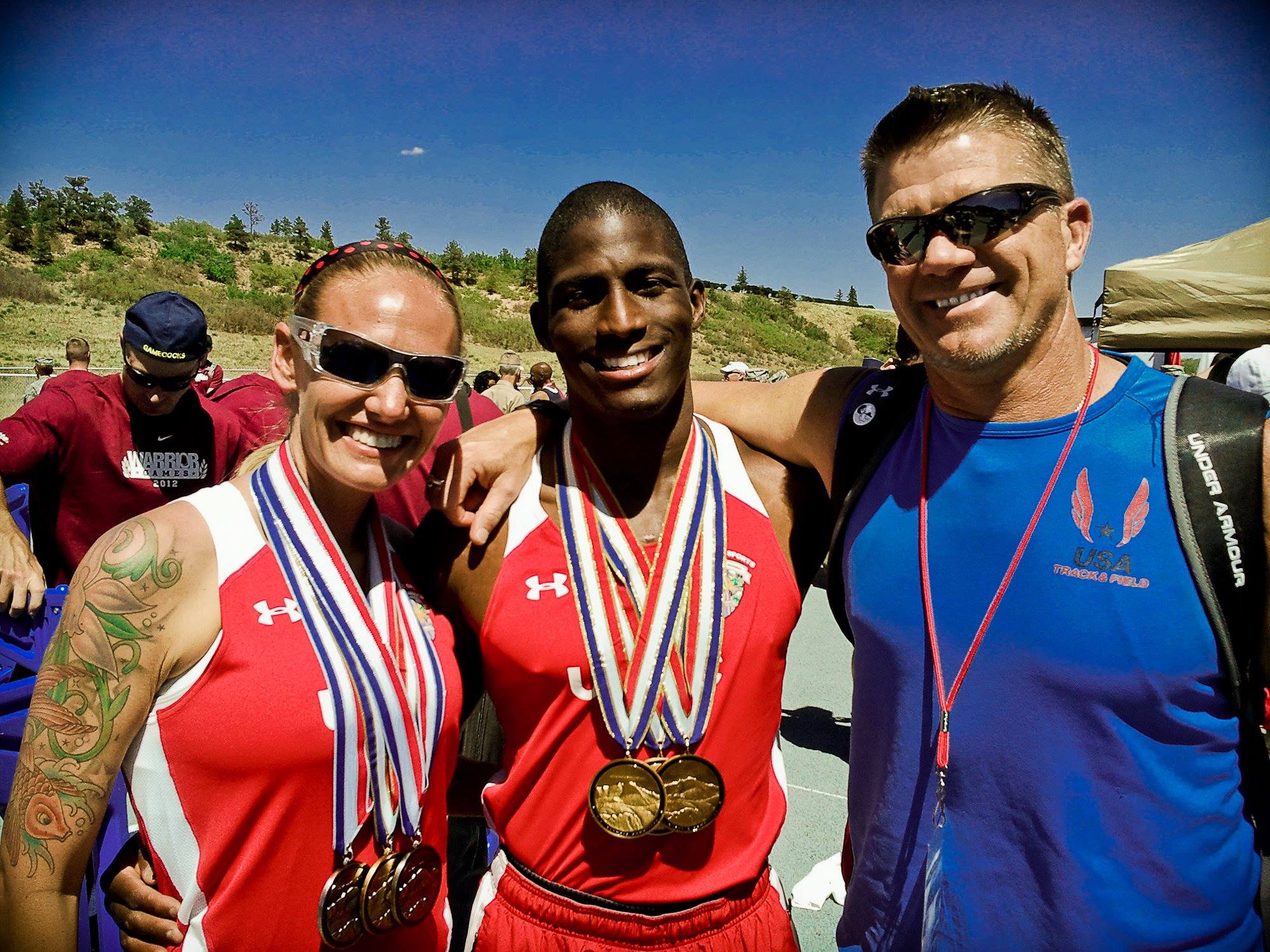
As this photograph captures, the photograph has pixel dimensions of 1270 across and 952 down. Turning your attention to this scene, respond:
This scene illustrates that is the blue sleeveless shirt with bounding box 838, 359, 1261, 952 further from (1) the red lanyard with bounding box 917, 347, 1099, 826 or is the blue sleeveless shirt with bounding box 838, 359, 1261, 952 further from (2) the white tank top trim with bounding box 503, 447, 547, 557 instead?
(2) the white tank top trim with bounding box 503, 447, 547, 557

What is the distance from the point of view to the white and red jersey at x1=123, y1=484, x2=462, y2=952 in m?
1.52

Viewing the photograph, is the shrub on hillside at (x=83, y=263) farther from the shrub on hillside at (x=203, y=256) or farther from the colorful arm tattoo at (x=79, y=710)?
the colorful arm tattoo at (x=79, y=710)

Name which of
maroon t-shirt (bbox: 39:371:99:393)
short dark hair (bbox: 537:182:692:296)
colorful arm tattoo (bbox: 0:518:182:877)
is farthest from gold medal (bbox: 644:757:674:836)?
maroon t-shirt (bbox: 39:371:99:393)

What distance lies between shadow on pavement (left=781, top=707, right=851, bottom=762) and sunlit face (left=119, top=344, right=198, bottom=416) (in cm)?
414

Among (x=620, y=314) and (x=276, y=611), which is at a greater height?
(x=620, y=314)

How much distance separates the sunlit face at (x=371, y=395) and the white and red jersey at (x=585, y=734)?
1.37ft

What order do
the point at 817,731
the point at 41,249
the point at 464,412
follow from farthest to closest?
the point at 41,249, the point at 817,731, the point at 464,412

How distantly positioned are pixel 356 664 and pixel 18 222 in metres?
52.3

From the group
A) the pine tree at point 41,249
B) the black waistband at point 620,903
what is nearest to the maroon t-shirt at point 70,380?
the black waistband at point 620,903

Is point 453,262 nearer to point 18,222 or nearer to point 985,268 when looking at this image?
point 18,222

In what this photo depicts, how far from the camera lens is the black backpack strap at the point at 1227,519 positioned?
58.9 inches

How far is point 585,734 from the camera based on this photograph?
6.57 ft

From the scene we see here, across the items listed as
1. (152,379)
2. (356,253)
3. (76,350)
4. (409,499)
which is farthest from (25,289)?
(356,253)

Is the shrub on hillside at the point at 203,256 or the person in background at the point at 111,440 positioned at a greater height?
the shrub on hillside at the point at 203,256
